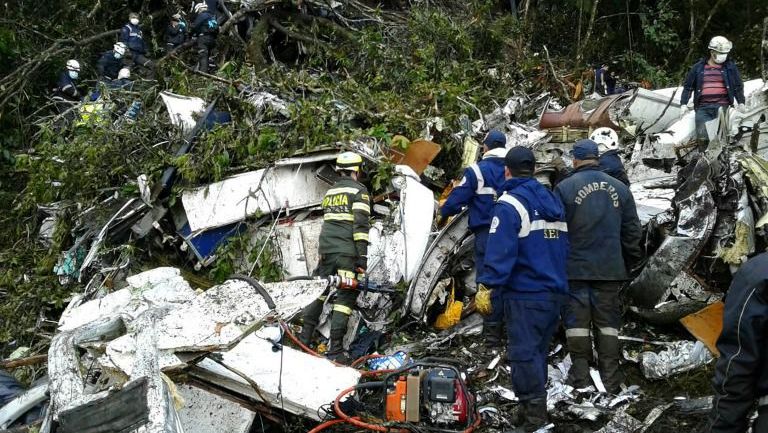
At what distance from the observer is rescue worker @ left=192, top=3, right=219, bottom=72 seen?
9.70m

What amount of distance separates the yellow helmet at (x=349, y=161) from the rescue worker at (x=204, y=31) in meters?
4.41

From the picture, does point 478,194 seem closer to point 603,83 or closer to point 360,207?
point 360,207

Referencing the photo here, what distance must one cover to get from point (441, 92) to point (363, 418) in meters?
4.49

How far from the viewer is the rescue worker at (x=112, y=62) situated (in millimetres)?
9867

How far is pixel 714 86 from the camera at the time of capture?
7414 mm

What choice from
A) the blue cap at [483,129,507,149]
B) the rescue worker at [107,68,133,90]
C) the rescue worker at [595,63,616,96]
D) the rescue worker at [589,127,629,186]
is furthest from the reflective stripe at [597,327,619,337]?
the rescue worker at [107,68,133,90]

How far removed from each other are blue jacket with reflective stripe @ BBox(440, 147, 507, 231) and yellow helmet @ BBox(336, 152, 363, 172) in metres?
0.81

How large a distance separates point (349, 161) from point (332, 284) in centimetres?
104

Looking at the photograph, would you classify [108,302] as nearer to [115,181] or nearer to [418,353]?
[418,353]

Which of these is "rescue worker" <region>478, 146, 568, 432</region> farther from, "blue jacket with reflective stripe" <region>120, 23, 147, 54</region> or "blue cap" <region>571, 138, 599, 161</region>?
"blue jacket with reflective stripe" <region>120, 23, 147, 54</region>

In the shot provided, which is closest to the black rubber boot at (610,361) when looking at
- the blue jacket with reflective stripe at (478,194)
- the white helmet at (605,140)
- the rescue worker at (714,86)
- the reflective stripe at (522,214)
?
the reflective stripe at (522,214)

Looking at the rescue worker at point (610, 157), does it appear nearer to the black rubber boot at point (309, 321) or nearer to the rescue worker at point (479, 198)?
the rescue worker at point (479, 198)

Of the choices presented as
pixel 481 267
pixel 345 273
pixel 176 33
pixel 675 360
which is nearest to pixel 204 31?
pixel 176 33

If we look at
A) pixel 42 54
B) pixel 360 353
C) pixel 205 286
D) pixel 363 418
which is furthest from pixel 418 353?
pixel 42 54
